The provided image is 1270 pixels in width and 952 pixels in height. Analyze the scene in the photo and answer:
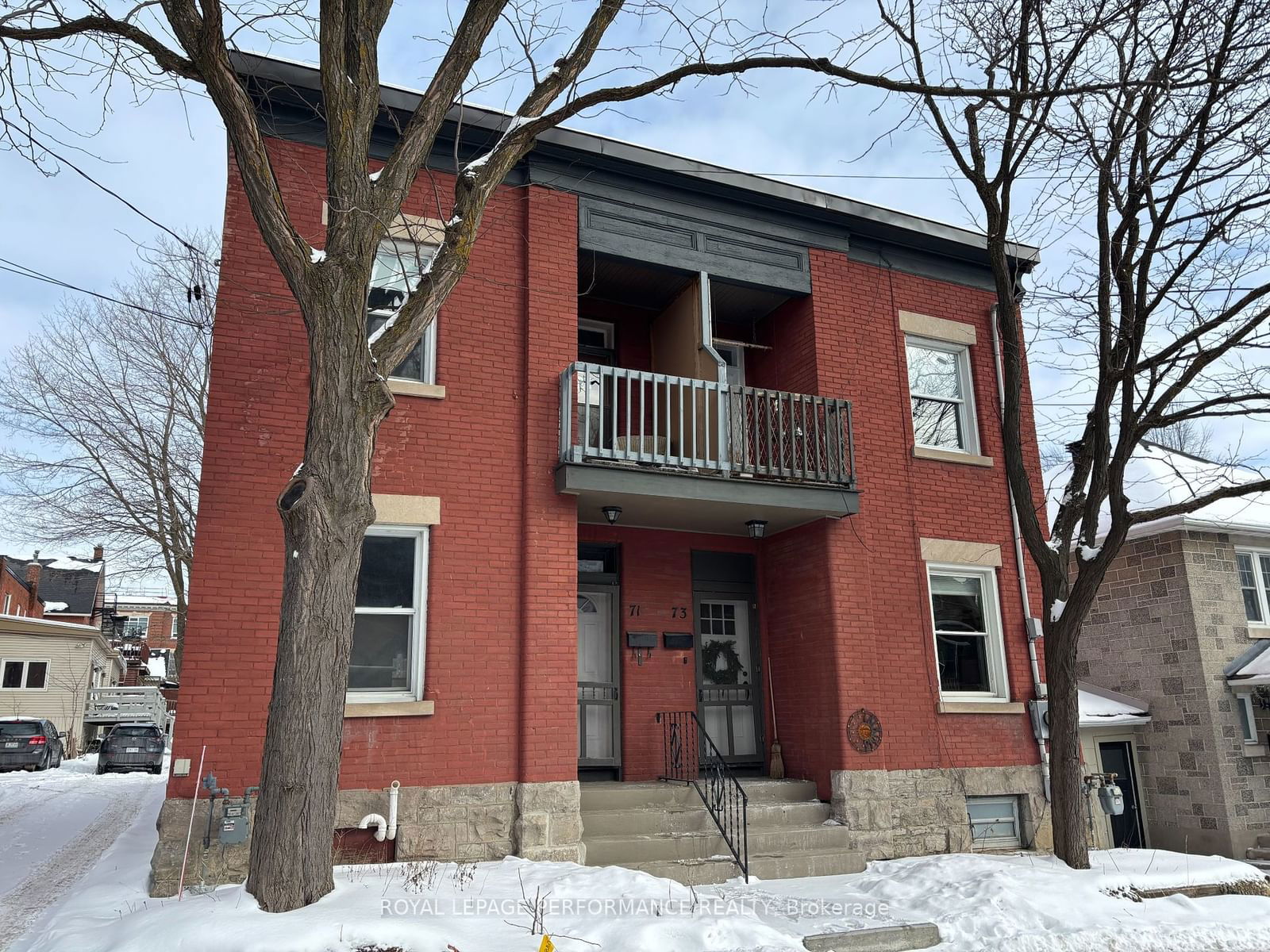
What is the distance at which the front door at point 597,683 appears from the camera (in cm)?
1065

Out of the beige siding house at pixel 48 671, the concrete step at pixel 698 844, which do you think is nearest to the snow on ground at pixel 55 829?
the concrete step at pixel 698 844

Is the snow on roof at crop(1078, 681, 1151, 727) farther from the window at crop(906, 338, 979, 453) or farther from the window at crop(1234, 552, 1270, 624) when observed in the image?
the window at crop(906, 338, 979, 453)

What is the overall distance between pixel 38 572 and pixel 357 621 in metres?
46.4

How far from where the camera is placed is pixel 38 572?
46.1 metres

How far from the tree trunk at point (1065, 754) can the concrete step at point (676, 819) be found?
2.46 metres

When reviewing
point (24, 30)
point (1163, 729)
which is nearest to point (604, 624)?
point (24, 30)

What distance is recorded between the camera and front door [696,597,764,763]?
11.3 meters

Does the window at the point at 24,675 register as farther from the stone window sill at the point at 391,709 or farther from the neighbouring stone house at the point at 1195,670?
the neighbouring stone house at the point at 1195,670

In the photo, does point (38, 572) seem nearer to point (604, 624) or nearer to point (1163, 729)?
point (604, 624)

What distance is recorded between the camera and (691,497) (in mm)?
9820

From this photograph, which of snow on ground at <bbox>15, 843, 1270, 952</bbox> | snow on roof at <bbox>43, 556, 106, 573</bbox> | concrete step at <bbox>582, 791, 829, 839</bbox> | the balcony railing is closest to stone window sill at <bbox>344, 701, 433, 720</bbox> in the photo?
snow on ground at <bbox>15, 843, 1270, 952</bbox>

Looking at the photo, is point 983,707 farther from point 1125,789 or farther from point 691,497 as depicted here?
point 1125,789

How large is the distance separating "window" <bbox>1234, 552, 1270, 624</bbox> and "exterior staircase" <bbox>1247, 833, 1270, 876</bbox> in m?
3.74

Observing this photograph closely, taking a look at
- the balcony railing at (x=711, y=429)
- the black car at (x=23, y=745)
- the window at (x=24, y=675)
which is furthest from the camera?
the window at (x=24, y=675)
